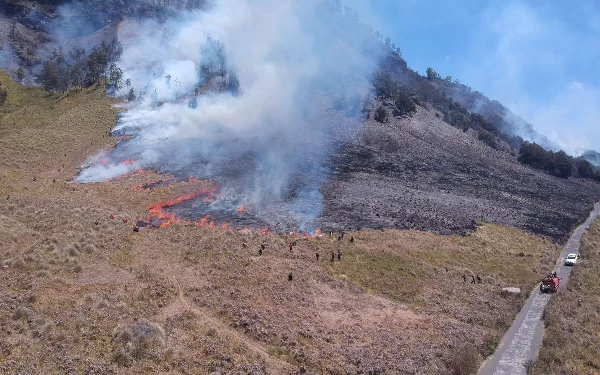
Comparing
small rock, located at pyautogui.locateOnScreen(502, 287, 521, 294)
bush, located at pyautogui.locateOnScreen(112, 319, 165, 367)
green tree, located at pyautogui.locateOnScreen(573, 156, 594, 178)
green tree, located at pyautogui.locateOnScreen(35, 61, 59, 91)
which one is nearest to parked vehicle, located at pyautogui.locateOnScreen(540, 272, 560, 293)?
small rock, located at pyautogui.locateOnScreen(502, 287, 521, 294)

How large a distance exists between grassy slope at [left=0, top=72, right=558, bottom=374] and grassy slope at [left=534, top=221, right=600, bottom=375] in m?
2.97

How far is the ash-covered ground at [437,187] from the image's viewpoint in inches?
2335

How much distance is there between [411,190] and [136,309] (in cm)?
5385

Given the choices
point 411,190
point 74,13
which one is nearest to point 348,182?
point 411,190

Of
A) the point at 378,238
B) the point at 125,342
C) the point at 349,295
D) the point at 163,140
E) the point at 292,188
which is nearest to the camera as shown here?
the point at 125,342

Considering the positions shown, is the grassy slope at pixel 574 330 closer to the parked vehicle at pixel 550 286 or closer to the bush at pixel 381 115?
the parked vehicle at pixel 550 286

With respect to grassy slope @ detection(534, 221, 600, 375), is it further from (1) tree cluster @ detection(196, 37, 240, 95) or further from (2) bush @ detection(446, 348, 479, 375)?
(1) tree cluster @ detection(196, 37, 240, 95)

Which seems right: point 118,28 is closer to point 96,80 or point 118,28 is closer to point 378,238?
point 96,80

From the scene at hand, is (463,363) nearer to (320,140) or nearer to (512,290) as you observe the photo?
(512,290)

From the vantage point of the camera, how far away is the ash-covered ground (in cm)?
5931

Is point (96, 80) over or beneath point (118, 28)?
beneath

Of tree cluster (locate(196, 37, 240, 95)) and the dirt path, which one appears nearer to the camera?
the dirt path

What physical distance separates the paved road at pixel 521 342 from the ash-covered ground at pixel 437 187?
829 inches

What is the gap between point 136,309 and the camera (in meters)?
27.4
